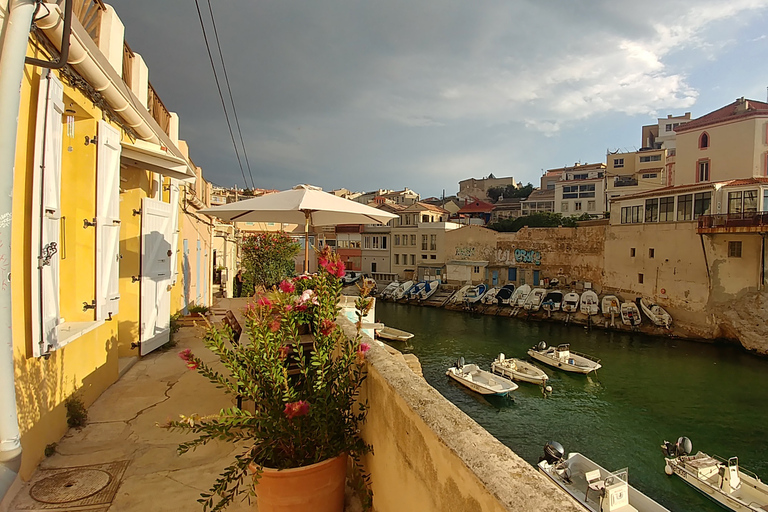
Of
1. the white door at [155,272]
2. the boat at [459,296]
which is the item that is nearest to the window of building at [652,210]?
the boat at [459,296]

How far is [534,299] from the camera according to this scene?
32.2 m

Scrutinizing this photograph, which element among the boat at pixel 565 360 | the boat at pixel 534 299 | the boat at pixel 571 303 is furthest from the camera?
the boat at pixel 534 299

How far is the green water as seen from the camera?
A: 41.0ft

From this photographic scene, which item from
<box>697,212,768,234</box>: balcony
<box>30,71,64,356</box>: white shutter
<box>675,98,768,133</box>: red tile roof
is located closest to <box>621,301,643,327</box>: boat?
<box>697,212,768,234</box>: balcony

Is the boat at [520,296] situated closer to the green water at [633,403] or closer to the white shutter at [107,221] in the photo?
the green water at [633,403]

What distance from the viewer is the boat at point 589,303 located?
29.2 metres

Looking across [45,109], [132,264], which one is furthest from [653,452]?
[45,109]

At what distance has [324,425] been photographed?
8.12 feet

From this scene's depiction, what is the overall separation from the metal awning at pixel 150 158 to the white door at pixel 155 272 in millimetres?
565

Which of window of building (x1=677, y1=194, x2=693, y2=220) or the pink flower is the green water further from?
the pink flower

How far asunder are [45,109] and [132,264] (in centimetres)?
370

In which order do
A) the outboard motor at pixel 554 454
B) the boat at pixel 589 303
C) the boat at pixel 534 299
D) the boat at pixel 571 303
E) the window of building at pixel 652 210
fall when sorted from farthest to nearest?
the boat at pixel 534 299 → the boat at pixel 571 303 → the boat at pixel 589 303 → the window of building at pixel 652 210 → the outboard motor at pixel 554 454

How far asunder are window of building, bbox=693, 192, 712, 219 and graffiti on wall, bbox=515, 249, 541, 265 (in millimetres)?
12618

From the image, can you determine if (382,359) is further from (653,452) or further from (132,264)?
(653,452)
